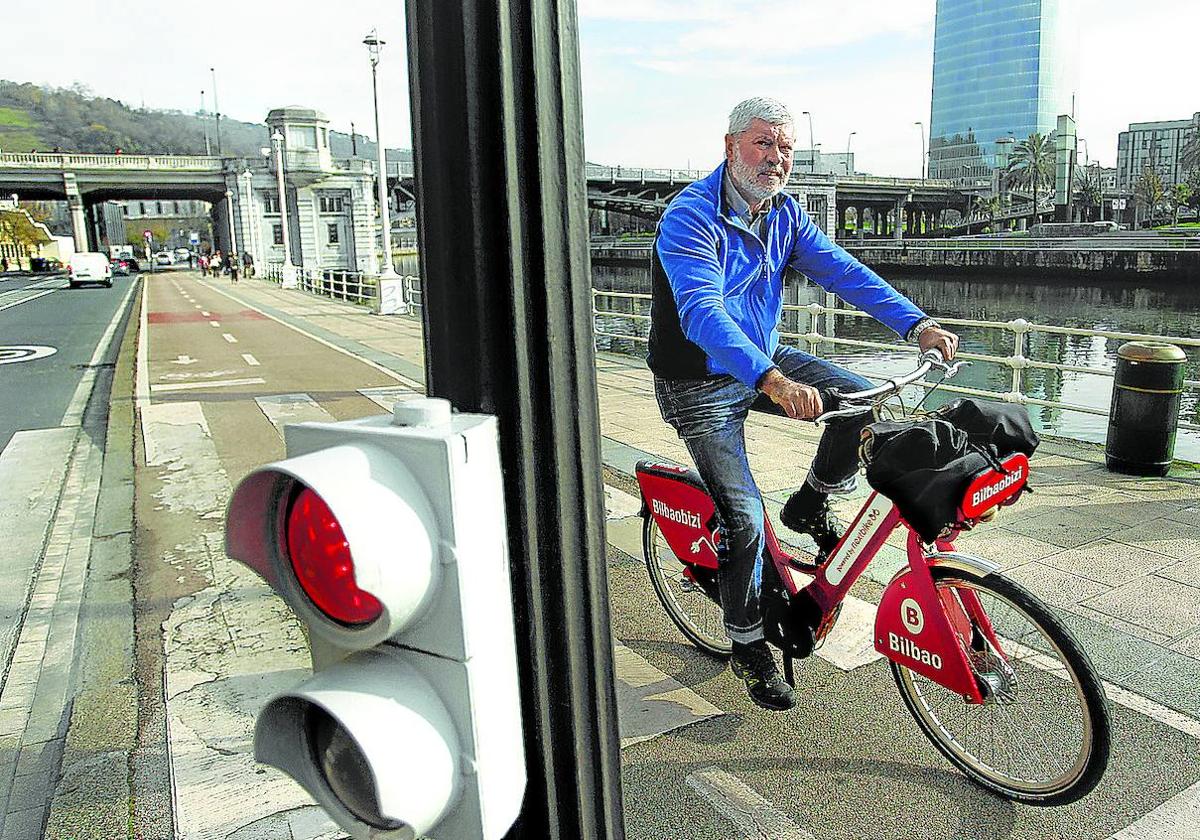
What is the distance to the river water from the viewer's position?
1645 centimetres

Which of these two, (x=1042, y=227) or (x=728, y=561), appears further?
(x=1042, y=227)

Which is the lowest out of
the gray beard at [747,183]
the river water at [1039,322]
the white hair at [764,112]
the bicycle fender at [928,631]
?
the river water at [1039,322]

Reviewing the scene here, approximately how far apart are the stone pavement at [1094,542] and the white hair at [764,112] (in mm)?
2393

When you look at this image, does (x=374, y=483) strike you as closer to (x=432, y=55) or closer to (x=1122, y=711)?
(x=432, y=55)

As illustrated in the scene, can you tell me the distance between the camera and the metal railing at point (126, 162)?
3100 inches

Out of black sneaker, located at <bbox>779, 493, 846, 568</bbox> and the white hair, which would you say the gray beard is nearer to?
the white hair

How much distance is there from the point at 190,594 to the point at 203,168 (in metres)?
90.4

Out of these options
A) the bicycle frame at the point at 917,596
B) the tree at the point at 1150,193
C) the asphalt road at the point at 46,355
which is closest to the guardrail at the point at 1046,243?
the tree at the point at 1150,193

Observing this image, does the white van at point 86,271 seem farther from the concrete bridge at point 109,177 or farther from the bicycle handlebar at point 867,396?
the bicycle handlebar at point 867,396

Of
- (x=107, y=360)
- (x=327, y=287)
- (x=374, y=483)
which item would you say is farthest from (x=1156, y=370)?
(x=327, y=287)

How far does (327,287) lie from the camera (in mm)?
34031

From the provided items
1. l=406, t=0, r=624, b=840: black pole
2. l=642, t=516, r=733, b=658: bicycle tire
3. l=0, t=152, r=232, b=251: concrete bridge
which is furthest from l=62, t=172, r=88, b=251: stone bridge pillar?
l=406, t=0, r=624, b=840: black pole

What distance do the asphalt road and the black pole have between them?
951 centimetres

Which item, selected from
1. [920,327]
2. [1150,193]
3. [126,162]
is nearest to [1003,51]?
[920,327]
